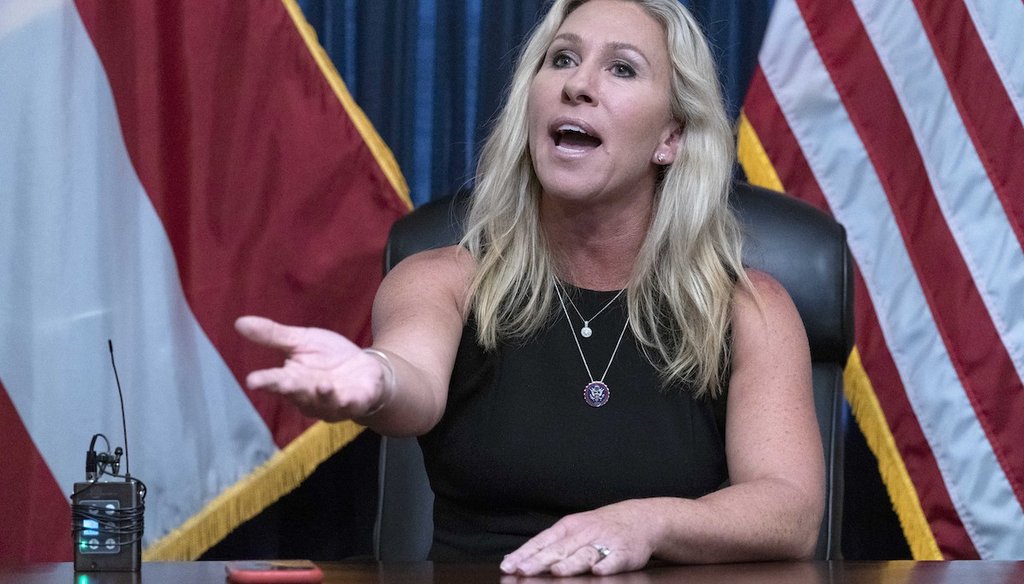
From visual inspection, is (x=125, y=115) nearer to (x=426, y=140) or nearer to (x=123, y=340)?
(x=123, y=340)

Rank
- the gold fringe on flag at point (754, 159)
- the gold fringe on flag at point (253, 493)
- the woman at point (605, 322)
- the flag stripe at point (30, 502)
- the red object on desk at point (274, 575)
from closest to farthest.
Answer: the red object on desk at point (274, 575) → the woman at point (605, 322) → the flag stripe at point (30, 502) → the gold fringe on flag at point (253, 493) → the gold fringe on flag at point (754, 159)

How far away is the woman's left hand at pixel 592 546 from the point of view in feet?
4.33

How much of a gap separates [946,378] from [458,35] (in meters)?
1.22

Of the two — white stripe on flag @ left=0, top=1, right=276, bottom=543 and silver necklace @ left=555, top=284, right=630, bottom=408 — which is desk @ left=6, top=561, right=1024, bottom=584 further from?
white stripe on flag @ left=0, top=1, right=276, bottom=543

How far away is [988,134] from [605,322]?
104 centimetres

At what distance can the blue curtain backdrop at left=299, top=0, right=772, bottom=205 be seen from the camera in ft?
8.75

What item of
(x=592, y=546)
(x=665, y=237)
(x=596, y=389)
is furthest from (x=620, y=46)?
(x=592, y=546)

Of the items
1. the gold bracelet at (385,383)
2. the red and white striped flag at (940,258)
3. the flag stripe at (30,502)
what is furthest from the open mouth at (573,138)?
the flag stripe at (30,502)

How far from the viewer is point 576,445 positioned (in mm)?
1806

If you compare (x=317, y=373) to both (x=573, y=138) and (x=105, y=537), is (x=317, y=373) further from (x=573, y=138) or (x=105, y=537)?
(x=573, y=138)

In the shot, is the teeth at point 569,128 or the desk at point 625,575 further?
the teeth at point 569,128

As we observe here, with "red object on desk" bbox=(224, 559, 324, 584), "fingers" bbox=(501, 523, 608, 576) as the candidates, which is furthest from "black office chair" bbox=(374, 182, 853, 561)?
"red object on desk" bbox=(224, 559, 324, 584)

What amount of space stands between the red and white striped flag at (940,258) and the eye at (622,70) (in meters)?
0.78

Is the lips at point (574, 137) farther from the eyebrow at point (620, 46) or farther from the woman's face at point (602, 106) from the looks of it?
the eyebrow at point (620, 46)
